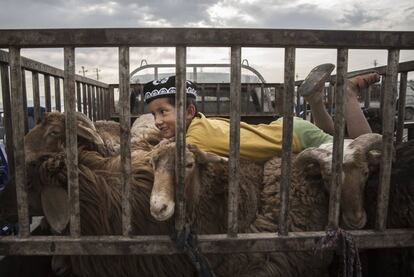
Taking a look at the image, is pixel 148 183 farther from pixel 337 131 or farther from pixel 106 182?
pixel 337 131

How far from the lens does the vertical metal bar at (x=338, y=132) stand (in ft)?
4.86

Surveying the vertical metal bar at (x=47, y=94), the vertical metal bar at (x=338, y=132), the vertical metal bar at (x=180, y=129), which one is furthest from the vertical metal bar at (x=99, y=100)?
the vertical metal bar at (x=338, y=132)

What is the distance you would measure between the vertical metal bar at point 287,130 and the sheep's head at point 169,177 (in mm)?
344

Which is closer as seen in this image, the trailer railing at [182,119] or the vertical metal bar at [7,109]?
the trailer railing at [182,119]

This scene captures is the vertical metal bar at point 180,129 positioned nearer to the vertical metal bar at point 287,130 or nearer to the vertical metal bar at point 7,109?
the vertical metal bar at point 287,130

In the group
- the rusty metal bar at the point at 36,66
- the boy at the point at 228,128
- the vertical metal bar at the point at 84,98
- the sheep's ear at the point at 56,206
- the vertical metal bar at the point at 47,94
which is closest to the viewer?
the sheep's ear at the point at 56,206

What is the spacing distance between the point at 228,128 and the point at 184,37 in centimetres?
93

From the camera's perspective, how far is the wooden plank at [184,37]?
1.40m

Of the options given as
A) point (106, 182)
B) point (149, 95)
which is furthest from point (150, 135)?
point (106, 182)

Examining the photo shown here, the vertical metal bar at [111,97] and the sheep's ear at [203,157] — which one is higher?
the vertical metal bar at [111,97]

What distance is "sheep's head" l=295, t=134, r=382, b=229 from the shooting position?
167 cm

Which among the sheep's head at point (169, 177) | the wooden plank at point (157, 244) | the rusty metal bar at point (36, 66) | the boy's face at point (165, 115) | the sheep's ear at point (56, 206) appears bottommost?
the wooden plank at point (157, 244)

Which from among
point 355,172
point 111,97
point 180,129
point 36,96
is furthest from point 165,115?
point 111,97

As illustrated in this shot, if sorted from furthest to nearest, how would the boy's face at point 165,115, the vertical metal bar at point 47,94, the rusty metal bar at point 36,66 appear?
the vertical metal bar at point 47,94, the boy's face at point 165,115, the rusty metal bar at point 36,66
